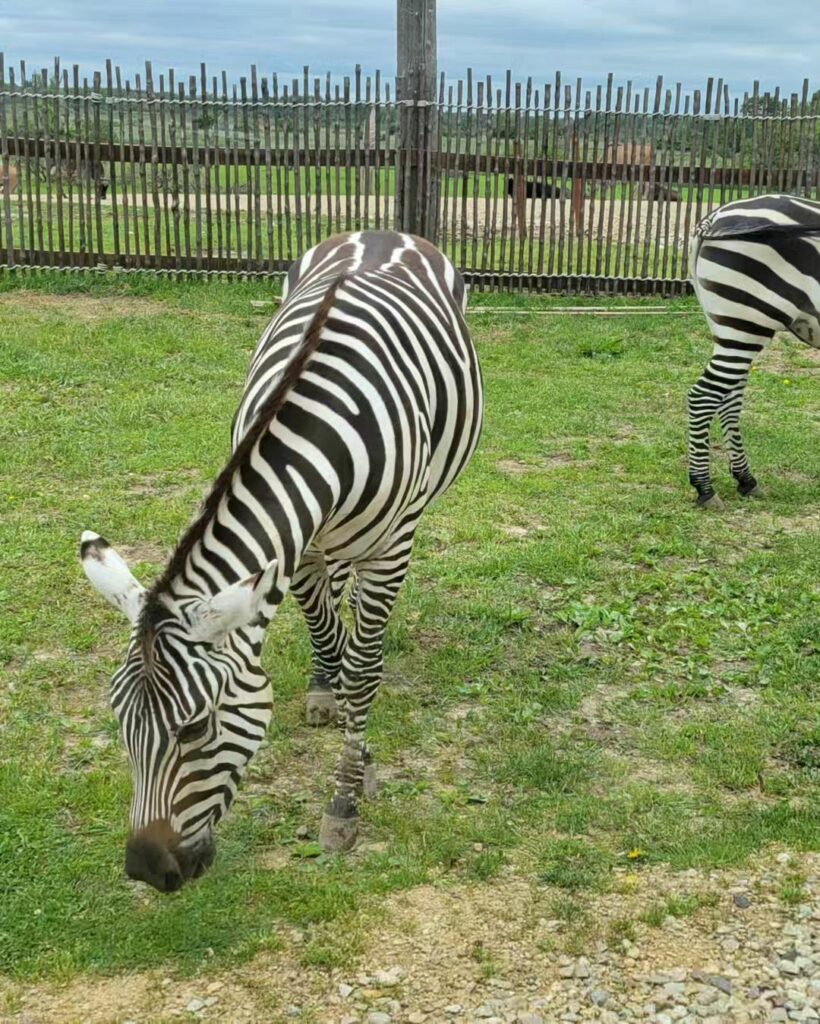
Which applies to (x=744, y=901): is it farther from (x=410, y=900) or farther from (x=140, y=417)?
(x=140, y=417)

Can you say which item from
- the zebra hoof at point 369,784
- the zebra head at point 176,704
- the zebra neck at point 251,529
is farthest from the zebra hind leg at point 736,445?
the zebra head at point 176,704

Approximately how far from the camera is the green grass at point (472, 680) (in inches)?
153

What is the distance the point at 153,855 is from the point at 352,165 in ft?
38.2

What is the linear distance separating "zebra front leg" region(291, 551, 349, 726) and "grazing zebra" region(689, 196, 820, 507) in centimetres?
374

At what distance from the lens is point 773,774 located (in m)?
4.62

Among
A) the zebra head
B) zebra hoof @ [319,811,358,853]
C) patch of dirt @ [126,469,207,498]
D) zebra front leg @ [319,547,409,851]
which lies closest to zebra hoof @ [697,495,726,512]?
patch of dirt @ [126,469,207,498]

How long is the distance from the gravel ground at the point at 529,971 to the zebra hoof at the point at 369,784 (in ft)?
2.03

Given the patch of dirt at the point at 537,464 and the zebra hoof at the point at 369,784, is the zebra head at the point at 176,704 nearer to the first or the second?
the zebra hoof at the point at 369,784

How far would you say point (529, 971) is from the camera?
3502 millimetres

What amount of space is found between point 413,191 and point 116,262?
392 centimetres

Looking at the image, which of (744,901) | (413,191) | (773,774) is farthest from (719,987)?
(413,191)

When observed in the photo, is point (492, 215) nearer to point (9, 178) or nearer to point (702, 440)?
point (9, 178)

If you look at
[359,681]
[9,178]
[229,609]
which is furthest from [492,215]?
[229,609]

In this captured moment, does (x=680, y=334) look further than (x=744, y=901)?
Yes
